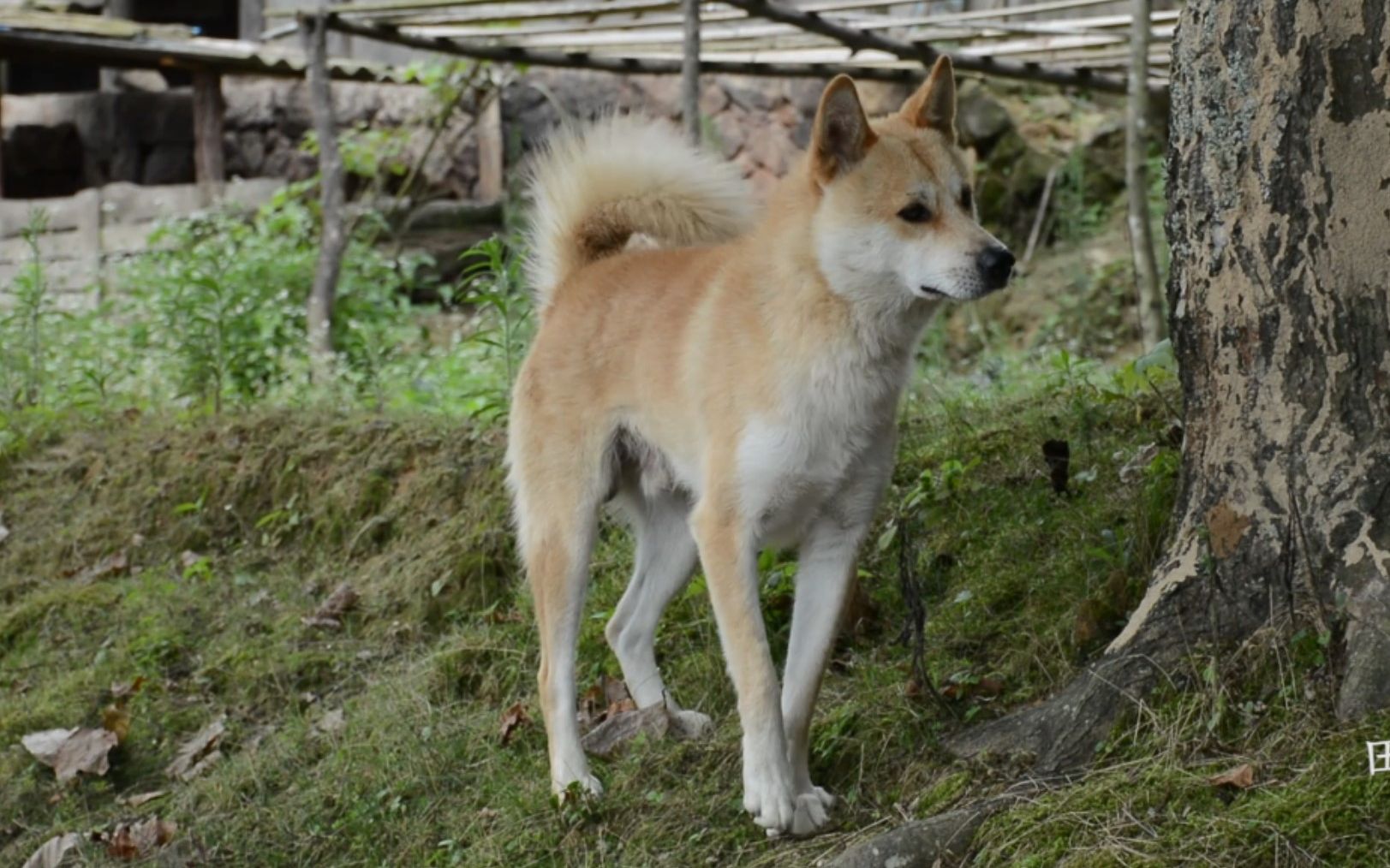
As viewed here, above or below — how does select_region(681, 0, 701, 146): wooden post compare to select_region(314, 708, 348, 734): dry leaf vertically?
above

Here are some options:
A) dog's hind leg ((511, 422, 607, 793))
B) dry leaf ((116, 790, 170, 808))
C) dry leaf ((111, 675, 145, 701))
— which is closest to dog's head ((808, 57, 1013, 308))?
dog's hind leg ((511, 422, 607, 793))

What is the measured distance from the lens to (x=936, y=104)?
156 inches

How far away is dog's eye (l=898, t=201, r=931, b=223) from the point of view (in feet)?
12.0

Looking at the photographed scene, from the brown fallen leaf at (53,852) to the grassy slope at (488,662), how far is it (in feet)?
0.46

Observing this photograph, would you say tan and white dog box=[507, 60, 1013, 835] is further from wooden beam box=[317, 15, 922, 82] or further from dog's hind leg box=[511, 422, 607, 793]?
wooden beam box=[317, 15, 922, 82]

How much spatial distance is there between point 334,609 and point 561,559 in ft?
5.14

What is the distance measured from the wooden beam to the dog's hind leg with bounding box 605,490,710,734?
19.8 feet

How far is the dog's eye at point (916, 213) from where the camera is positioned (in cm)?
366

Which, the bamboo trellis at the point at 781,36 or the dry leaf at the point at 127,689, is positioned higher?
the bamboo trellis at the point at 781,36

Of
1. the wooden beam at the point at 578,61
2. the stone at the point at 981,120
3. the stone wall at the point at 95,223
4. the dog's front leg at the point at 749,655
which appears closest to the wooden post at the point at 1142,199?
the wooden beam at the point at 578,61

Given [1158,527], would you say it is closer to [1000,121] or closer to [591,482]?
[591,482]

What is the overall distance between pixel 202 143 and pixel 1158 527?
10.6 metres

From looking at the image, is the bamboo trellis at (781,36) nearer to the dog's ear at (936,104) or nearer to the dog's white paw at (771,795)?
the dog's ear at (936,104)

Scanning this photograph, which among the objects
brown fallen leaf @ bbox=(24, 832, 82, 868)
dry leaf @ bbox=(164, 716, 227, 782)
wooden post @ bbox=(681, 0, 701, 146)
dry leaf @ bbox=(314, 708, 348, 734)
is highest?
wooden post @ bbox=(681, 0, 701, 146)
